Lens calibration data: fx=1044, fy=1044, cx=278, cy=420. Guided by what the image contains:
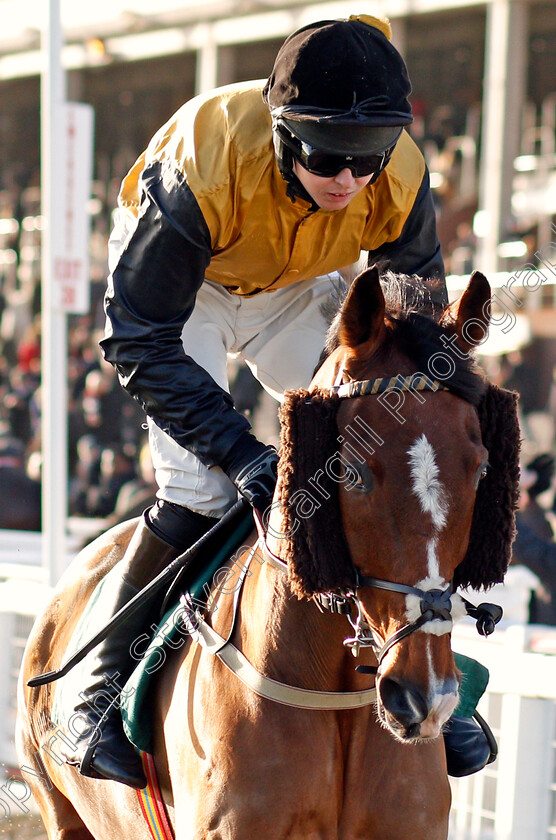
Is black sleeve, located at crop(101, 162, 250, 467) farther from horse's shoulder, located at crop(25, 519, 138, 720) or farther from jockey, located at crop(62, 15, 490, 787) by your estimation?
horse's shoulder, located at crop(25, 519, 138, 720)

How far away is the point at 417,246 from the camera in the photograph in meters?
3.00

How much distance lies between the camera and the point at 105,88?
19891 mm

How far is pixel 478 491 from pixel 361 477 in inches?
11.1

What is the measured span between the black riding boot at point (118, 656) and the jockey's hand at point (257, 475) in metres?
0.42

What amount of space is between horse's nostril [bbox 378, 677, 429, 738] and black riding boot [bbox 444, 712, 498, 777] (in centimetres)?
71

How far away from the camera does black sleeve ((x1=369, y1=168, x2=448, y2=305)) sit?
298cm

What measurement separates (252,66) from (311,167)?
50.2 feet

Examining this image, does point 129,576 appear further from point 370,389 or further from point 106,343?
point 370,389

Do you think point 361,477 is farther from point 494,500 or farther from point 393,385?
point 494,500

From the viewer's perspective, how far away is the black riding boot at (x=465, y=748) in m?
2.69

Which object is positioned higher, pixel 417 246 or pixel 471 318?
pixel 417 246

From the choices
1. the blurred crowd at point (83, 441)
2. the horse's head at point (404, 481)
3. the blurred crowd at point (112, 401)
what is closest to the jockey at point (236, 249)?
the horse's head at point (404, 481)

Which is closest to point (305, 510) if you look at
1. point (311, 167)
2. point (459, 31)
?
point (311, 167)

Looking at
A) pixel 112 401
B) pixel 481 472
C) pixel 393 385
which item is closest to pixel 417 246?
pixel 393 385
